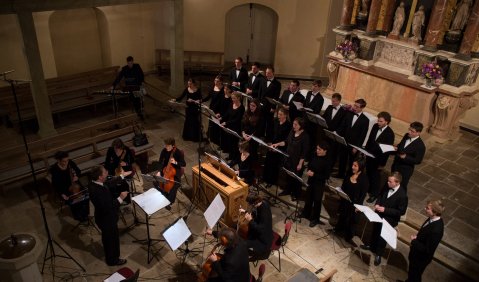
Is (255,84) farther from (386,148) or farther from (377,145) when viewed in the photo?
(386,148)

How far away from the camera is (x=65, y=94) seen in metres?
10.7

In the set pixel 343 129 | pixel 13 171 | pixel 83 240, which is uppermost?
pixel 343 129

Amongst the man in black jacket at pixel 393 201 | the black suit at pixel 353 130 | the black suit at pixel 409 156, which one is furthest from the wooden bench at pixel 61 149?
the black suit at pixel 409 156

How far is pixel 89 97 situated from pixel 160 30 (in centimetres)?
385

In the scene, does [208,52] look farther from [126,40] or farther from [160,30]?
[126,40]

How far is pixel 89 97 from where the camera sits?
425 inches

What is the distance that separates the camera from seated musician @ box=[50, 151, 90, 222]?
6.60 metres

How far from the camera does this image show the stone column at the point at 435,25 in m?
9.19

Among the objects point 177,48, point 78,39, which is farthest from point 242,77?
point 78,39

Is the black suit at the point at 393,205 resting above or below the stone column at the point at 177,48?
below

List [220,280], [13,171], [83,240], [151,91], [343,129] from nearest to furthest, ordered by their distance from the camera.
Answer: [220,280]
[83,240]
[13,171]
[343,129]
[151,91]

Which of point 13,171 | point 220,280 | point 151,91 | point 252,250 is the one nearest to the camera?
point 220,280

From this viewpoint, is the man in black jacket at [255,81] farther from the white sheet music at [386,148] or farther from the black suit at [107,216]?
the black suit at [107,216]

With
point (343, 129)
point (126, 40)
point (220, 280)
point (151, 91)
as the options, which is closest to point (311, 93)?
point (343, 129)
